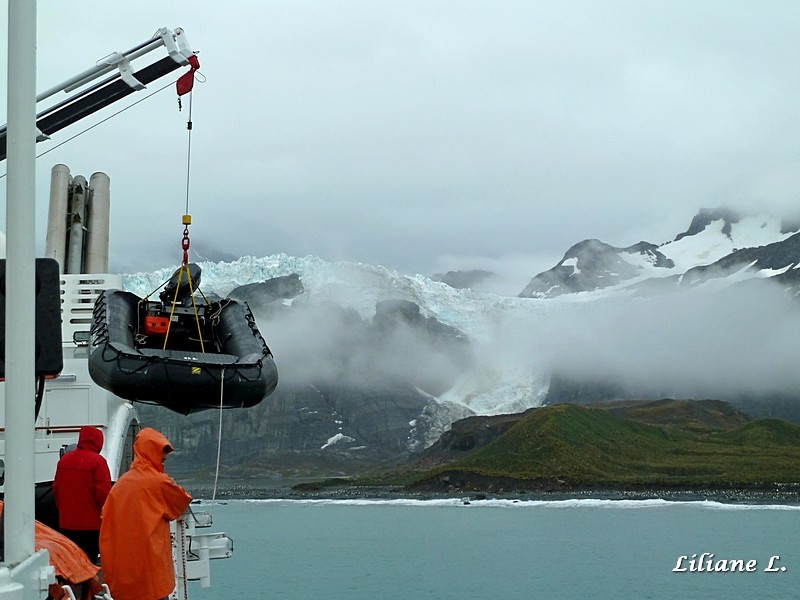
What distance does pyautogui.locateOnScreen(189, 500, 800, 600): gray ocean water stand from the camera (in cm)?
3956

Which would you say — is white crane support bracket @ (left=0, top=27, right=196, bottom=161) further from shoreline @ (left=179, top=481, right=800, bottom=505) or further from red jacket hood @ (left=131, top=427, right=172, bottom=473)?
shoreline @ (left=179, top=481, right=800, bottom=505)

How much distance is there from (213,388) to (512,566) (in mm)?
40665

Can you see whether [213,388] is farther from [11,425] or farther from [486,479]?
[486,479]

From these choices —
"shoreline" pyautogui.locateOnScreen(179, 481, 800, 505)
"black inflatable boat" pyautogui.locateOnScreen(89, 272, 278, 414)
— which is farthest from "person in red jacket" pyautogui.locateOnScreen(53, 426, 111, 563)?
"shoreline" pyautogui.locateOnScreen(179, 481, 800, 505)

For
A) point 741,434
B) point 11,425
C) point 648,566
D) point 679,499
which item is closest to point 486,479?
point 679,499

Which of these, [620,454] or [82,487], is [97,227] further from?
[620,454]

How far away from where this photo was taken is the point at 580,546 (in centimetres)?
5903

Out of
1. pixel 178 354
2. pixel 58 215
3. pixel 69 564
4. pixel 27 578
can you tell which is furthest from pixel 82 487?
pixel 58 215

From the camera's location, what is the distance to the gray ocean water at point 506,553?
39.6 m

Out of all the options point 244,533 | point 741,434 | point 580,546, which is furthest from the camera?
point 741,434

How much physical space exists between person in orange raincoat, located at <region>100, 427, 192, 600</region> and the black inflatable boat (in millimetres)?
3902

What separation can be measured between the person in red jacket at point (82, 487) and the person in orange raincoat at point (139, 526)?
96 cm

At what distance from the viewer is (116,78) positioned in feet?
55.5

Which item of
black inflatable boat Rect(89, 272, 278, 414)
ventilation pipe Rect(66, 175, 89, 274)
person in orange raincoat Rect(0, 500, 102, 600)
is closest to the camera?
person in orange raincoat Rect(0, 500, 102, 600)
